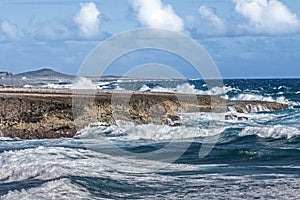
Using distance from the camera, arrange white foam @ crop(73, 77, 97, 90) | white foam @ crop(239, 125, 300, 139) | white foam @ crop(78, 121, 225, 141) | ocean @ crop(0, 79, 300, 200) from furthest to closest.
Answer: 1. white foam @ crop(73, 77, 97, 90)
2. white foam @ crop(78, 121, 225, 141)
3. white foam @ crop(239, 125, 300, 139)
4. ocean @ crop(0, 79, 300, 200)

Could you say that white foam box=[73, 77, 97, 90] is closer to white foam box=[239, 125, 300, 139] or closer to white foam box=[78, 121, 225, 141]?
white foam box=[78, 121, 225, 141]

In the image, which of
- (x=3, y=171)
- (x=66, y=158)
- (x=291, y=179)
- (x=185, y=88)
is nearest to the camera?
(x=291, y=179)

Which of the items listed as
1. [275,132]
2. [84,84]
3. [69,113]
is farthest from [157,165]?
[84,84]

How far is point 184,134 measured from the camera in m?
29.6

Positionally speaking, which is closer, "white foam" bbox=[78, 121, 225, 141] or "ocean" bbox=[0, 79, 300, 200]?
"ocean" bbox=[0, 79, 300, 200]

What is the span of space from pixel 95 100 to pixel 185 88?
112ft

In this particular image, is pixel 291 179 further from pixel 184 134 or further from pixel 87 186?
pixel 184 134

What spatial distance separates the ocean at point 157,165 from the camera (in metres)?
13.9

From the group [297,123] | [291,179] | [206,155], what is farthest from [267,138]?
[291,179]

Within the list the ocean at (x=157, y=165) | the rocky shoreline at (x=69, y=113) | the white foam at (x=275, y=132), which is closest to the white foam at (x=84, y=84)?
the rocky shoreline at (x=69, y=113)

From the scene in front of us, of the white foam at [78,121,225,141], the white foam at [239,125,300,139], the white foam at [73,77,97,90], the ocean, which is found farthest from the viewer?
the white foam at [73,77,97,90]

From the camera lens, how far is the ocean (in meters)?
13.9

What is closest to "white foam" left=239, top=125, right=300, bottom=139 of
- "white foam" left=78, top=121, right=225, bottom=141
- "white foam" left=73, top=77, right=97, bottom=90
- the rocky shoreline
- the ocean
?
the ocean

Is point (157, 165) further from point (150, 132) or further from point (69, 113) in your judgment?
point (69, 113)
